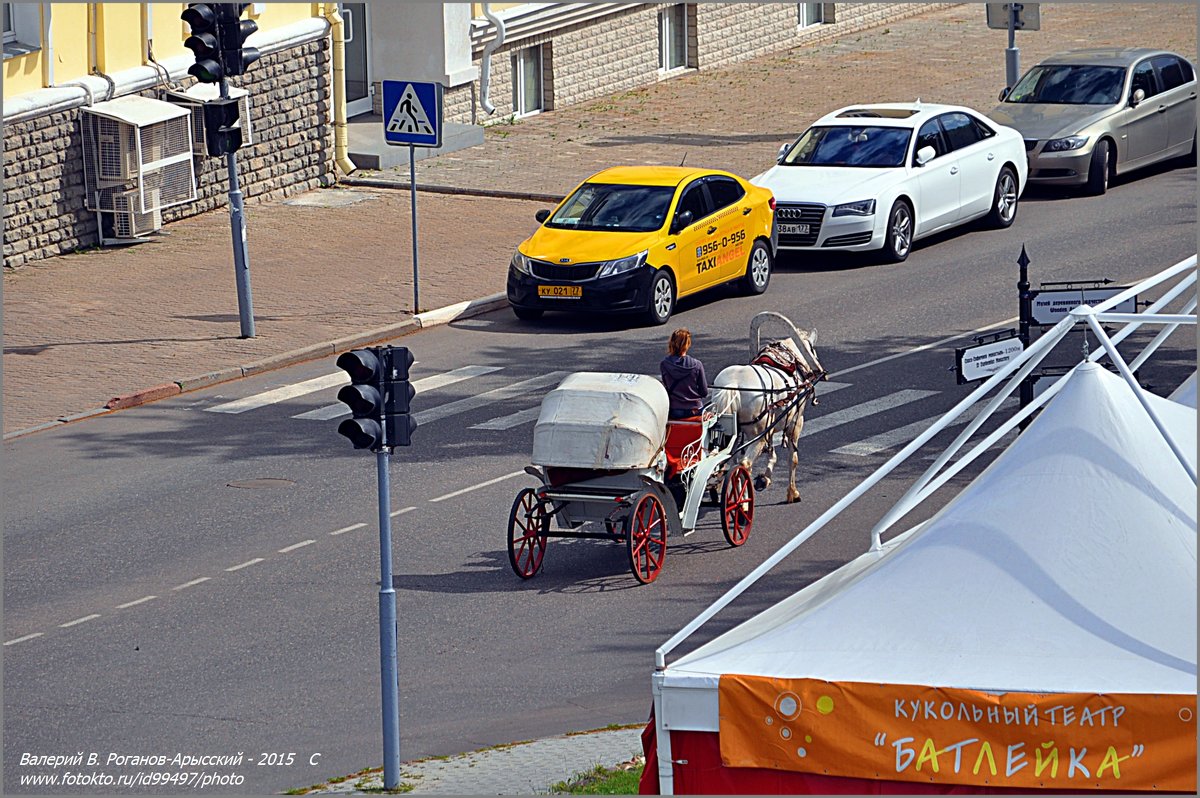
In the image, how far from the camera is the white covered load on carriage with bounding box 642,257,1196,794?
845 cm

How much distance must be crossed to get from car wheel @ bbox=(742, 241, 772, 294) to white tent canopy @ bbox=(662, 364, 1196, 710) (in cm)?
1406

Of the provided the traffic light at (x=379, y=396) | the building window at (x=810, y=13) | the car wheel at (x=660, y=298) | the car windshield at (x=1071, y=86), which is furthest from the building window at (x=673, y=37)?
the traffic light at (x=379, y=396)

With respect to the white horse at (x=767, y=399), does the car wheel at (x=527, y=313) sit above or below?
below

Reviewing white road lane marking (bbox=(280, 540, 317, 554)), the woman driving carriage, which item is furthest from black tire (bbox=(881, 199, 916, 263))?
white road lane marking (bbox=(280, 540, 317, 554))

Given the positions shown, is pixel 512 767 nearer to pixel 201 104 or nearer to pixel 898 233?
pixel 898 233

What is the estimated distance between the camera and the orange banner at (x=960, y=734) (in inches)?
330

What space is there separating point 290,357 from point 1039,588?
1348 cm

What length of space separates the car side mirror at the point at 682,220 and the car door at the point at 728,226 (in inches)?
12.7

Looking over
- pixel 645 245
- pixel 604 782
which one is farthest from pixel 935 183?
pixel 604 782

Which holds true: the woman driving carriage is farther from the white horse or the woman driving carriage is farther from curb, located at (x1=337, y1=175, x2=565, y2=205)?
curb, located at (x1=337, y1=175, x2=565, y2=205)

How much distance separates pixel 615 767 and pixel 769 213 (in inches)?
554

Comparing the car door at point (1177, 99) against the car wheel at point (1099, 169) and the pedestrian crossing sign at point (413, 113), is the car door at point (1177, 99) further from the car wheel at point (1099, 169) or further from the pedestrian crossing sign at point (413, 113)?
the pedestrian crossing sign at point (413, 113)

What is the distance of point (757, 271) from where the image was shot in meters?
23.9

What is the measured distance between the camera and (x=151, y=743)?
38.7 ft
